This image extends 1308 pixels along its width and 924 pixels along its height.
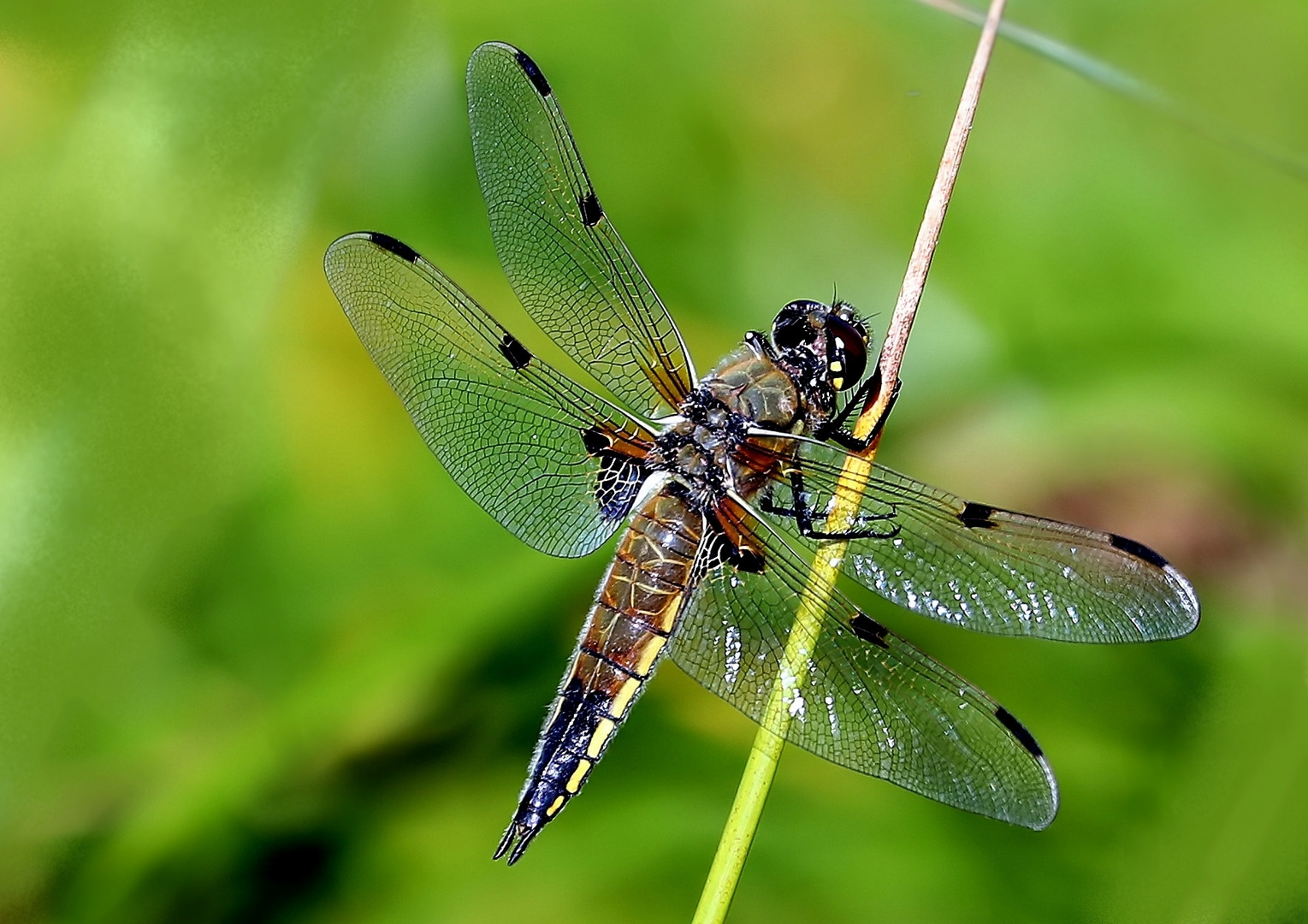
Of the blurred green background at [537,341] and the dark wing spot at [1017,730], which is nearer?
the dark wing spot at [1017,730]

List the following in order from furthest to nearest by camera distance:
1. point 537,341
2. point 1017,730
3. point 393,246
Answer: point 537,341
point 393,246
point 1017,730

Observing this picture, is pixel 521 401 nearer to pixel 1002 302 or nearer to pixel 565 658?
pixel 565 658

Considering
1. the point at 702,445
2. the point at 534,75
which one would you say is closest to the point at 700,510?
the point at 702,445

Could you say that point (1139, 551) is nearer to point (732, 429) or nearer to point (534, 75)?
point (732, 429)

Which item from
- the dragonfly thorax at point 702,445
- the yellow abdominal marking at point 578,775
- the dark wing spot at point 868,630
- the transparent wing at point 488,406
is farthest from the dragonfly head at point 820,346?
the yellow abdominal marking at point 578,775

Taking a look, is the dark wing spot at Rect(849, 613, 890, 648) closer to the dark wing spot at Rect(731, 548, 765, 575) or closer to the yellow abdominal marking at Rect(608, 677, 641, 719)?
the dark wing spot at Rect(731, 548, 765, 575)

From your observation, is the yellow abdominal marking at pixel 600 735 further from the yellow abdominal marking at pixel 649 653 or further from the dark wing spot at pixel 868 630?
the dark wing spot at pixel 868 630
